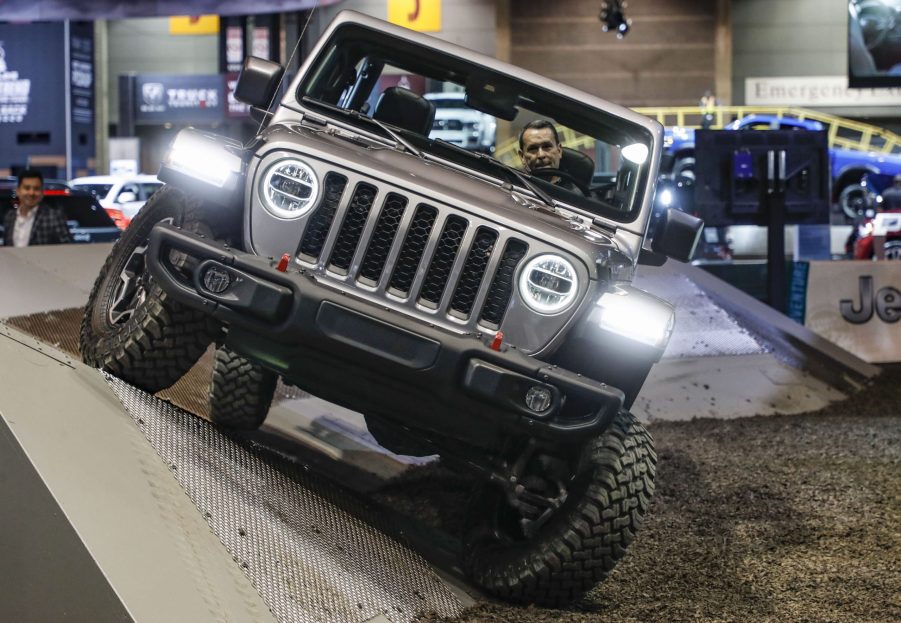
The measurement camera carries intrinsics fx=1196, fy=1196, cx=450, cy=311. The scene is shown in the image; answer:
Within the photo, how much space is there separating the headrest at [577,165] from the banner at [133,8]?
11412 millimetres

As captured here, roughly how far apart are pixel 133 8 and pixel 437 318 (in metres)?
13.7

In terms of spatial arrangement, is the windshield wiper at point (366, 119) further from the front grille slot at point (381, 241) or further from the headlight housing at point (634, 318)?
the headlight housing at point (634, 318)

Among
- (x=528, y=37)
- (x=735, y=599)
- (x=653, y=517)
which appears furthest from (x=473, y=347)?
(x=528, y=37)

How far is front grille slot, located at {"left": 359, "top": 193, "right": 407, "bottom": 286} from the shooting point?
13.2ft

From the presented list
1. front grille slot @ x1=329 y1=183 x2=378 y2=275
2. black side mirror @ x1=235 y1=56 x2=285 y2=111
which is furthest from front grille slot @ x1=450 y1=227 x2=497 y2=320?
black side mirror @ x1=235 y1=56 x2=285 y2=111

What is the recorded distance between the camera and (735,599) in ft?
13.9

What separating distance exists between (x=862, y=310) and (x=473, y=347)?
8.50m

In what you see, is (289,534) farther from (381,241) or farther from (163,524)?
(381,241)

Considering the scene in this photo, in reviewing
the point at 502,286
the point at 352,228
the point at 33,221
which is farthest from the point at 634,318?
the point at 33,221

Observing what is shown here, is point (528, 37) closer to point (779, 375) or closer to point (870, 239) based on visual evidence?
point (870, 239)

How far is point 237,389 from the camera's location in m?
5.43

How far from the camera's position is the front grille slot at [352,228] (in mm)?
4031

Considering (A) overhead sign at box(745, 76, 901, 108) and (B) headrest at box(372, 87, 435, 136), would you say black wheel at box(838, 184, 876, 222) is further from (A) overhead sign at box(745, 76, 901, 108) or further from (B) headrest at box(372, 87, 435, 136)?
(B) headrest at box(372, 87, 435, 136)

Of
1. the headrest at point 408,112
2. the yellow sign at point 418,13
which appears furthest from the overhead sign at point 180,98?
the headrest at point 408,112
